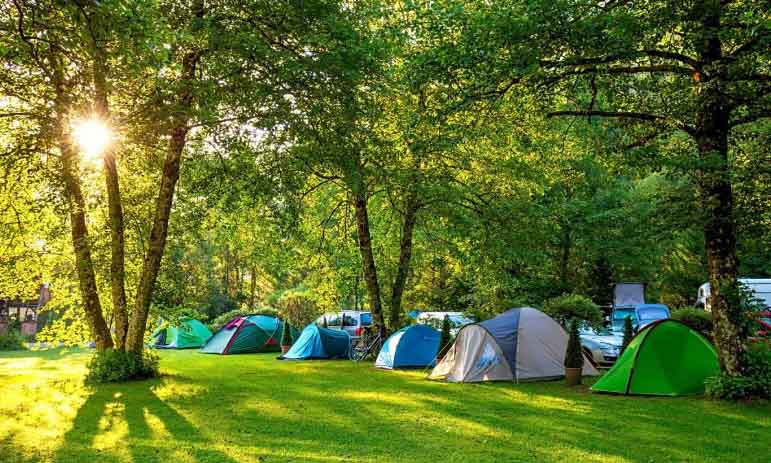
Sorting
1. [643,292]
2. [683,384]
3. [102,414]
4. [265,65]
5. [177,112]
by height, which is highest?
[265,65]

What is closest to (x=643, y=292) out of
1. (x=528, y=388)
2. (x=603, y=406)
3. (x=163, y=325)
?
(x=528, y=388)

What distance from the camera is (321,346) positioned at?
2028cm

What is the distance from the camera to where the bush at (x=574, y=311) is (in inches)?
726

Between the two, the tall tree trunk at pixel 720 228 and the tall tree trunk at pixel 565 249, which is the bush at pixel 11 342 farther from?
the tall tree trunk at pixel 720 228

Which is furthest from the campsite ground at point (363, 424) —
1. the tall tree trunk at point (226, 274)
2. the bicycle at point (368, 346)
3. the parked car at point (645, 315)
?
the tall tree trunk at point (226, 274)

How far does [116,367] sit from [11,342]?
18116mm

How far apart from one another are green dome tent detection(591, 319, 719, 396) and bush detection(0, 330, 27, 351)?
26033mm

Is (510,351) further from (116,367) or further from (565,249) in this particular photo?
(565,249)

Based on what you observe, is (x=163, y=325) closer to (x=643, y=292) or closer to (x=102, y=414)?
(x=102, y=414)

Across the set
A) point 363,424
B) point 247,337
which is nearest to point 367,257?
point 247,337

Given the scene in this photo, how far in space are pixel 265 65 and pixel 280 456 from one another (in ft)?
22.2

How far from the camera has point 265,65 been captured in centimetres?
1088

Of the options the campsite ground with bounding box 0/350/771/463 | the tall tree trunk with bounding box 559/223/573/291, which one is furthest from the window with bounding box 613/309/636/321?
the campsite ground with bounding box 0/350/771/463

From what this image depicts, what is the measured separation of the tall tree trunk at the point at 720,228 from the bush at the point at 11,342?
27.5m
